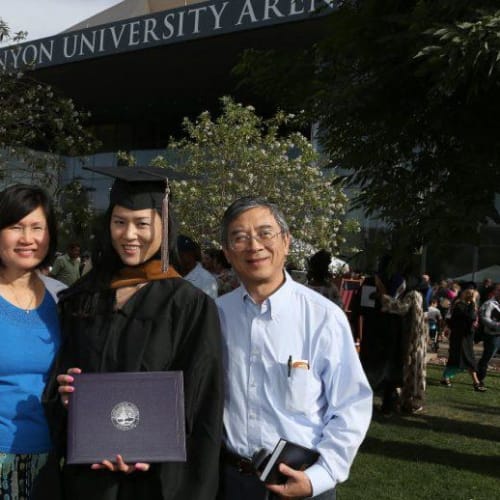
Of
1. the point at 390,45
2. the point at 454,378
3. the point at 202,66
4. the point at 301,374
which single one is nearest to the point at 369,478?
the point at 390,45

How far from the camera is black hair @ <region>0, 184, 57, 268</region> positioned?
261cm

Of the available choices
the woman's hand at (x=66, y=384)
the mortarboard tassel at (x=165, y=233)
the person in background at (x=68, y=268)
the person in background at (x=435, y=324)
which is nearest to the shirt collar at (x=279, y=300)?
the mortarboard tassel at (x=165, y=233)

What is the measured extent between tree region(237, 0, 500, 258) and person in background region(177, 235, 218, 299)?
180 centimetres

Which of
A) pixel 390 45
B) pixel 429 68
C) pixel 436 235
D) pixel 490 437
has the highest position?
pixel 390 45

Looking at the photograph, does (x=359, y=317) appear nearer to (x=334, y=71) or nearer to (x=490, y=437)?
(x=490, y=437)

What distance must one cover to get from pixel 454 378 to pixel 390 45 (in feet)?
28.6

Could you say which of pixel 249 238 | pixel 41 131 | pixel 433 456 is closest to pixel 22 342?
pixel 249 238

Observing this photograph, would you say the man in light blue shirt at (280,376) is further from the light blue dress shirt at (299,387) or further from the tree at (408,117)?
the tree at (408,117)

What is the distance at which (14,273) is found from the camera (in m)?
2.67

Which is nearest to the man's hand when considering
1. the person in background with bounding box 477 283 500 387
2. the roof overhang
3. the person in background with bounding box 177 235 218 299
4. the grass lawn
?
the grass lawn

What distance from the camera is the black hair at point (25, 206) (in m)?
2.61

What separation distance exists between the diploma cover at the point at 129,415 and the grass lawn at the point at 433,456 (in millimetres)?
3748

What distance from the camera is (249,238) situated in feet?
7.89

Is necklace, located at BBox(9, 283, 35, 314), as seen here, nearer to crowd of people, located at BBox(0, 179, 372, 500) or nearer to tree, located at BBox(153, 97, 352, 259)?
crowd of people, located at BBox(0, 179, 372, 500)
